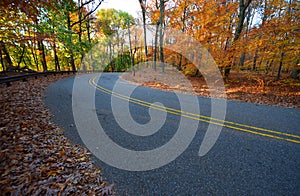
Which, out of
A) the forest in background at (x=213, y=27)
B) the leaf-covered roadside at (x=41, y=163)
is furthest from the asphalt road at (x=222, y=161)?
the forest in background at (x=213, y=27)

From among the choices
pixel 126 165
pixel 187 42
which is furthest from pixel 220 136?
pixel 187 42

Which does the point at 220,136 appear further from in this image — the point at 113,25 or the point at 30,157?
the point at 113,25

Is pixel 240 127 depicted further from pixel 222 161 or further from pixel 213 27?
pixel 213 27

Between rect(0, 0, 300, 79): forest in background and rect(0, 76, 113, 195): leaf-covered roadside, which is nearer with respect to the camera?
rect(0, 76, 113, 195): leaf-covered roadside

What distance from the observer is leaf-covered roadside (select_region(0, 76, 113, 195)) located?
7.10 feet

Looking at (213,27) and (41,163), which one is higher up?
(213,27)

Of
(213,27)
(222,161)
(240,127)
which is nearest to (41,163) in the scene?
(222,161)

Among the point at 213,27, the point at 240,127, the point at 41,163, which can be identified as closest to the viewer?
the point at 41,163

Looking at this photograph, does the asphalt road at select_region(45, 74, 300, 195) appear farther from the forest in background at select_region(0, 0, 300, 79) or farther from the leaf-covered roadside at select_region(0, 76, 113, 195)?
the forest in background at select_region(0, 0, 300, 79)

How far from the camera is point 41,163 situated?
8.86ft

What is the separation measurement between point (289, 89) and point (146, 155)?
38.7ft

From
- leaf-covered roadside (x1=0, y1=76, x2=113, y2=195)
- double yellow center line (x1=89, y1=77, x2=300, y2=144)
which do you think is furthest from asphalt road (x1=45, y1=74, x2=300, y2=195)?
leaf-covered roadside (x1=0, y1=76, x2=113, y2=195)

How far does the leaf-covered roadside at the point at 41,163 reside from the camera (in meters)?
2.16

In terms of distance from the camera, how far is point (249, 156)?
9.60 feet
